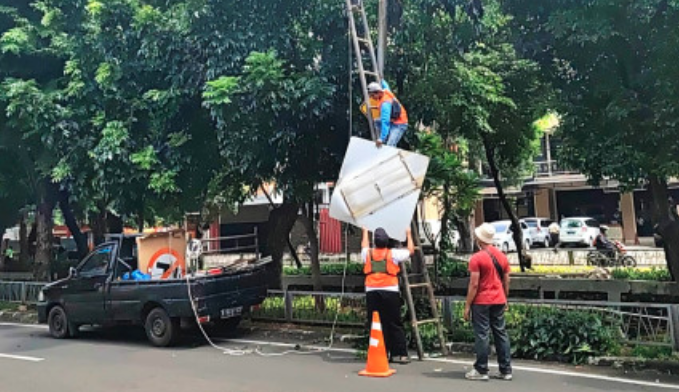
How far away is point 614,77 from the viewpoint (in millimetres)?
9398

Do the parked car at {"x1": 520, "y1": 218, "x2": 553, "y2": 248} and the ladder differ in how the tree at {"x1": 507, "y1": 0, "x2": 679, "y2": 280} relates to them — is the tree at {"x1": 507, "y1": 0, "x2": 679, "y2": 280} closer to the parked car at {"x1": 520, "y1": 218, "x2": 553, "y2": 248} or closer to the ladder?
the ladder

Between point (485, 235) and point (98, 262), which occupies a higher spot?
point (485, 235)

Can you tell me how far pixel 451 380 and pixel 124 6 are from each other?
837 cm

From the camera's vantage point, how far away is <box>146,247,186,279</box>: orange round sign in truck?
1123 centimetres

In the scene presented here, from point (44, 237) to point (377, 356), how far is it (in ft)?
40.8

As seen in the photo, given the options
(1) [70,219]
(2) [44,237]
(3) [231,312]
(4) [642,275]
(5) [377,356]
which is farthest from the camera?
(1) [70,219]

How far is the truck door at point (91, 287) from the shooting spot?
1120cm

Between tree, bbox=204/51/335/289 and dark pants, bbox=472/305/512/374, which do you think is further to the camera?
tree, bbox=204/51/335/289

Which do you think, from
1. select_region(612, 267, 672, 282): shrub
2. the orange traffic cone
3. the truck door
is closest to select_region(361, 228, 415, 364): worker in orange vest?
the orange traffic cone

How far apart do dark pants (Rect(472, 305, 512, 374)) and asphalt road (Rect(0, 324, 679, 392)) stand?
216 millimetres

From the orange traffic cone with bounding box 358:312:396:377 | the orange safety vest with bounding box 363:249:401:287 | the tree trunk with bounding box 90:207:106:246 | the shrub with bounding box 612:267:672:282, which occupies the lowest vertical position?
the orange traffic cone with bounding box 358:312:396:377

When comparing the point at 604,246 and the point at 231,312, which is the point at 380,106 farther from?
the point at 604,246

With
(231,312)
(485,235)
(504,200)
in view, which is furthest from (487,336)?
(504,200)

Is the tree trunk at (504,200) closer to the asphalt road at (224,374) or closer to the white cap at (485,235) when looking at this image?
the white cap at (485,235)
